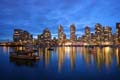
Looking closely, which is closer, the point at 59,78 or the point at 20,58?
the point at 59,78

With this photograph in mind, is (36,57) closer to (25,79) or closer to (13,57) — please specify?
(13,57)

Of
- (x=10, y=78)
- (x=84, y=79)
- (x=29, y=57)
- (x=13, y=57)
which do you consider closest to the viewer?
(x=84, y=79)

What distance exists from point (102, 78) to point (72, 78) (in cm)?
673

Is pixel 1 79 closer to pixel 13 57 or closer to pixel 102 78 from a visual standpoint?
pixel 102 78

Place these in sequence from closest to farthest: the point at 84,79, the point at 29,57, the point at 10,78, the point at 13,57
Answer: the point at 84,79 < the point at 10,78 < the point at 29,57 < the point at 13,57

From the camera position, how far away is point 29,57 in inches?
3472

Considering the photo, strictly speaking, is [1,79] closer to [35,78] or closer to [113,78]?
[35,78]

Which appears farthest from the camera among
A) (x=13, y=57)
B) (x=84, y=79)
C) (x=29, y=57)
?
(x=13, y=57)

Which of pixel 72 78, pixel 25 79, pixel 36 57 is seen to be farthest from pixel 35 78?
pixel 36 57

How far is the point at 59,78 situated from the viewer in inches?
1870

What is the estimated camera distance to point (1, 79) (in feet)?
158

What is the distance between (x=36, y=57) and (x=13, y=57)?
48.6 ft

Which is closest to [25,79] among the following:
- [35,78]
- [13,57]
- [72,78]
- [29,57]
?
[35,78]

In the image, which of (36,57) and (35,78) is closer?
(35,78)
